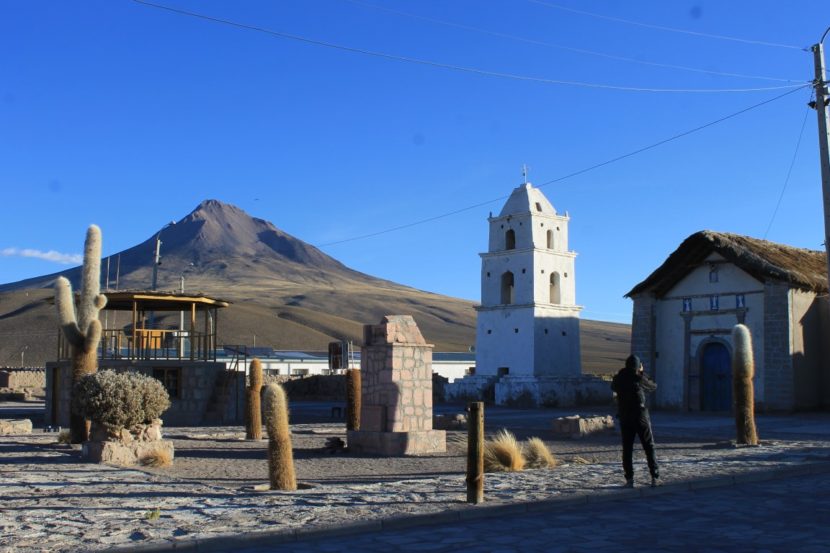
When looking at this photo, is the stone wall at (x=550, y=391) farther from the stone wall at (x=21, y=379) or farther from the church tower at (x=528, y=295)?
the stone wall at (x=21, y=379)

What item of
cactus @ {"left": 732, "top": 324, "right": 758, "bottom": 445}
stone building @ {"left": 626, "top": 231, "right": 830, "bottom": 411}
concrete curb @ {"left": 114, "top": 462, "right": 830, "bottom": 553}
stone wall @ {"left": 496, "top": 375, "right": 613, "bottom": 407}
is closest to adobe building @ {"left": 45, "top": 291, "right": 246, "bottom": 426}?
stone wall @ {"left": 496, "top": 375, "right": 613, "bottom": 407}

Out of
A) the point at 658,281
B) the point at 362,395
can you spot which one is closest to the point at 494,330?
the point at 658,281

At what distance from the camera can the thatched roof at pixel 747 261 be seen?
1130 inches

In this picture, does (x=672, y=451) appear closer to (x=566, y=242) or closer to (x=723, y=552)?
(x=723, y=552)

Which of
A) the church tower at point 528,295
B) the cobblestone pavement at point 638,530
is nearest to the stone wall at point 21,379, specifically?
the church tower at point 528,295

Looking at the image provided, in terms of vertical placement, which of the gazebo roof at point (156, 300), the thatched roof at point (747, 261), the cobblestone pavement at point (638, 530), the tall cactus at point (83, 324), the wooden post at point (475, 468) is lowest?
the cobblestone pavement at point (638, 530)

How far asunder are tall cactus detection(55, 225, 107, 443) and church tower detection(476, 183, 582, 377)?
23074mm

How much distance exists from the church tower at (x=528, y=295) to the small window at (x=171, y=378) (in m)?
16.6

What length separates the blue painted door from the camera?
30297 millimetres

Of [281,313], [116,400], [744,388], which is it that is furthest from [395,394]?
Result: [281,313]

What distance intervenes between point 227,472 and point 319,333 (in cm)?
9344

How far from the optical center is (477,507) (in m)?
9.27

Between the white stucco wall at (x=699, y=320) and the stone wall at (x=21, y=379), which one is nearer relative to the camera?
the white stucco wall at (x=699, y=320)

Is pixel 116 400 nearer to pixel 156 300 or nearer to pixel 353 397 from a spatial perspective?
pixel 353 397
